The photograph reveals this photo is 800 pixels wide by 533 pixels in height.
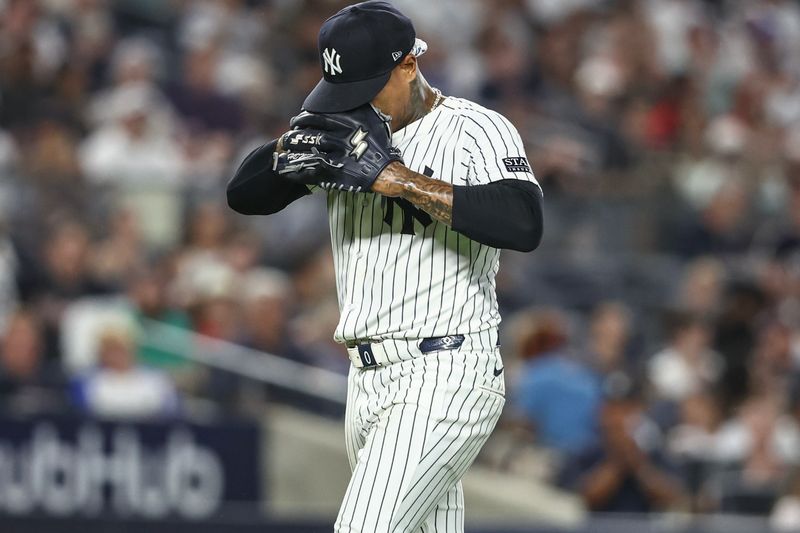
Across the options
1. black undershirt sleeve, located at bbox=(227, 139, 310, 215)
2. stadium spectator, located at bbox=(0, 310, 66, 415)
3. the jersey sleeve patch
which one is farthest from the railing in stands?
the jersey sleeve patch

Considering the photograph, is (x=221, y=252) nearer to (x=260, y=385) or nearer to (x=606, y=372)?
(x=260, y=385)

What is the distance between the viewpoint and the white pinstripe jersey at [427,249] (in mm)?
4074

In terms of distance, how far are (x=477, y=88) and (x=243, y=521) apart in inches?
257

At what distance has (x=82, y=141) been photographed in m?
10.9

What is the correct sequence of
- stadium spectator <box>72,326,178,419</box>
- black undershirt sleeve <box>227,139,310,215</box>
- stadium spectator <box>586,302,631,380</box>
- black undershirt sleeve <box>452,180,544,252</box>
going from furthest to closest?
stadium spectator <box>586,302,631,380</box> < stadium spectator <box>72,326,178,419</box> < black undershirt sleeve <box>227,139,310,215</box> < black undershirt sleeve <box>452,180,544,252</box>

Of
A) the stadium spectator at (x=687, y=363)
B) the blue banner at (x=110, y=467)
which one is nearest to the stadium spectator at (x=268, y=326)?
the blue banner at (x=110, y=467)

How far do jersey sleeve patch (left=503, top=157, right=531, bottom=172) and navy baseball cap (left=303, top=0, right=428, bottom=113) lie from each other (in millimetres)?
374

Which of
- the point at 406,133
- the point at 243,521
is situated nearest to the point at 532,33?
the point at 243,521

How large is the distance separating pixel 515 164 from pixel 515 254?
702 centimetres

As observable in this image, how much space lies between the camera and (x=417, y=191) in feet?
12.8

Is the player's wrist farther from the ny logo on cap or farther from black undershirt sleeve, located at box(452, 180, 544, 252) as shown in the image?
the ny logo on cap

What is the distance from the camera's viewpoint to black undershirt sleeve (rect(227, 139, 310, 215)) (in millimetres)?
4281

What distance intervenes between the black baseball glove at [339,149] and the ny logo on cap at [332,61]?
12cm

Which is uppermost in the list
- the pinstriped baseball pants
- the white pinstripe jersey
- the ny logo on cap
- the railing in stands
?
the railing in stands
